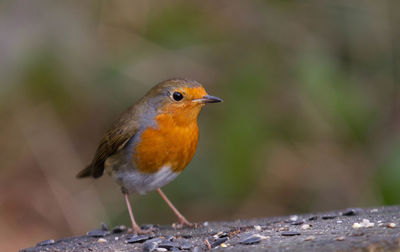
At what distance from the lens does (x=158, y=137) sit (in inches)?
193

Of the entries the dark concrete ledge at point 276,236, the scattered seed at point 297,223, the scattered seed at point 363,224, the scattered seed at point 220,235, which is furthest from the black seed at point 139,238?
the scattered seed at point 363,224

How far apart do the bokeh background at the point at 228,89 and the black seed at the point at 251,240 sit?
238 cm

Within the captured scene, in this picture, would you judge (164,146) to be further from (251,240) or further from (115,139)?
(251,240)

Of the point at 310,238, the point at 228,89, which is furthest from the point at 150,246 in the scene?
the point at 228,89

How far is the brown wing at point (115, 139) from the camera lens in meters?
5.06

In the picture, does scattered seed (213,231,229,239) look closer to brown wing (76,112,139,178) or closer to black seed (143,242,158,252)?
black seed (143,242,158,252)

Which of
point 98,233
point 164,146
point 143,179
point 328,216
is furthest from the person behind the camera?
point 143,179

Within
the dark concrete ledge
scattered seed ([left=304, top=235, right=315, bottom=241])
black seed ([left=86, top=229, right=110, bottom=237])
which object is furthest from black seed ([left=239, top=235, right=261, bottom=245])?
black seed ([left=86, top=229, right=110, bottom=237])

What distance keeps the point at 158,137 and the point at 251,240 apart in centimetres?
154

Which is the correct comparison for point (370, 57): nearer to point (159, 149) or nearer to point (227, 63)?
point (227, 63)

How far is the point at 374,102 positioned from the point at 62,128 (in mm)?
3662

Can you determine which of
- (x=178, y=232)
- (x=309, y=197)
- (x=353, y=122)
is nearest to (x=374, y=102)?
(x=353, y=122)

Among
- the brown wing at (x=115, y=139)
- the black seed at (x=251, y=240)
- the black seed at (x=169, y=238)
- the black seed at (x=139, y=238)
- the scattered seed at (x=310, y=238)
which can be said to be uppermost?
the brown wing at (x=115, y=139)

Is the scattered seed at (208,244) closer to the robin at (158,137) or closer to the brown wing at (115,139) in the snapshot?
the robin at (158,137)
